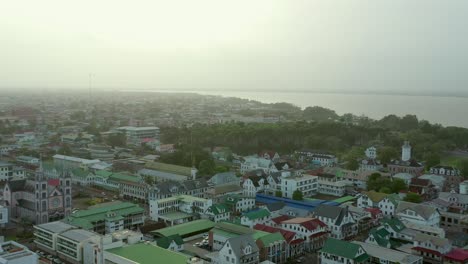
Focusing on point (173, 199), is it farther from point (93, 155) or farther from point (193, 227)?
point (93, 155)

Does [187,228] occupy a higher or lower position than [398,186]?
lower

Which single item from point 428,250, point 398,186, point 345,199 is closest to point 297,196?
point 345,199

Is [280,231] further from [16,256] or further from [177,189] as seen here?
[16,256]

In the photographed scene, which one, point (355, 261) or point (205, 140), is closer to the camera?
point (355, 261)

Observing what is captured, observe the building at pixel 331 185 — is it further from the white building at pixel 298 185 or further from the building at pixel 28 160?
the building at pixel 28 160

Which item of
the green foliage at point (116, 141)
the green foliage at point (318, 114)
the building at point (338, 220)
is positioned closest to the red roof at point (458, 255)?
the building at point (338, 220)

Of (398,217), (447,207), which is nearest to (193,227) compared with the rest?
(398,217)
